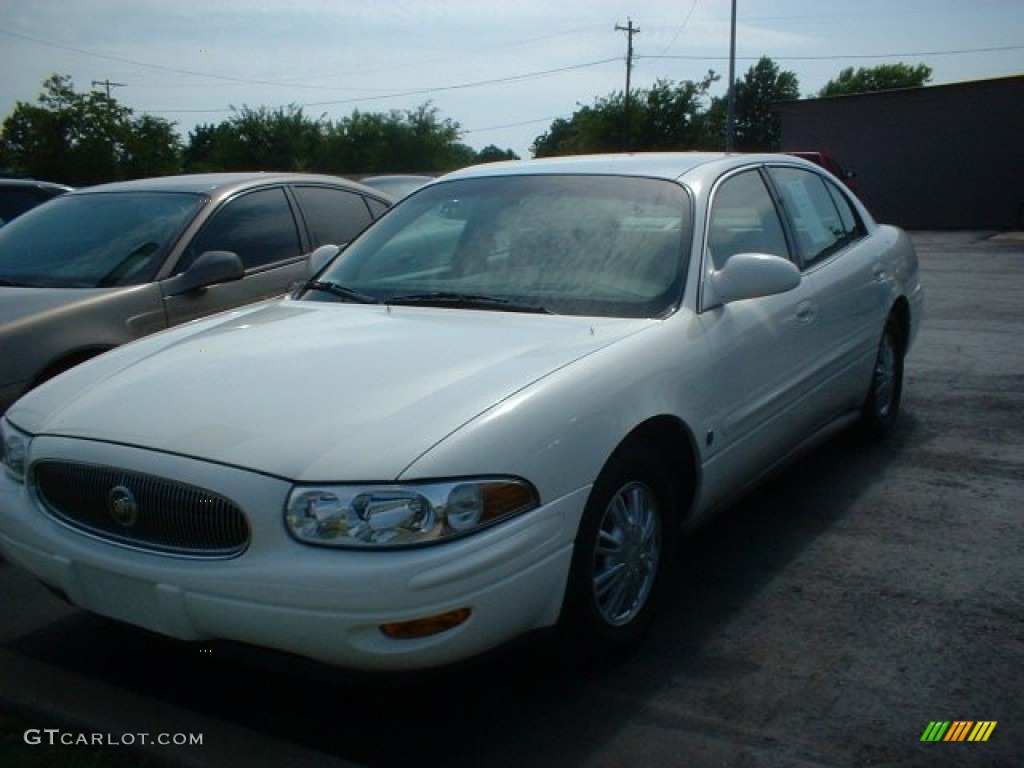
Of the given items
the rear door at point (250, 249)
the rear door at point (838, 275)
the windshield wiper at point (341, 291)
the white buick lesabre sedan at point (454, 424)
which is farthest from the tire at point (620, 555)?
the rear door at point (250, 249)

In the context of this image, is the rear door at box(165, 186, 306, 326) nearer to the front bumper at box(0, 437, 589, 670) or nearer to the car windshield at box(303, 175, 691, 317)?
the car windshield at box(303, 175, 691, 317)

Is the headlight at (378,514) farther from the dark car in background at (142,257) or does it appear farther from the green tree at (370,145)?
the green tree at (370,145)

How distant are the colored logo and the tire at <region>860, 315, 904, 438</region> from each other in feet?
8.88

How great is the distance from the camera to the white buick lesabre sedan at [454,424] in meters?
2.60

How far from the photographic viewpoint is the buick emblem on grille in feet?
9.29

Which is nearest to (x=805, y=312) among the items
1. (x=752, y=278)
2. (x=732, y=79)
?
(x=752, y=278)

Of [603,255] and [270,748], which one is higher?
[603,255]

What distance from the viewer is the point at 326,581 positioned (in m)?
2.53

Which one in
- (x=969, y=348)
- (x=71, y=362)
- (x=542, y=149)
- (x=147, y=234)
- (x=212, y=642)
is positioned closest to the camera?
(x=212, y=642)

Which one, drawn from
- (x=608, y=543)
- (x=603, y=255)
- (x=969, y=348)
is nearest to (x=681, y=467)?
(x=608, y=543)

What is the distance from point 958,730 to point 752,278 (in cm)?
162

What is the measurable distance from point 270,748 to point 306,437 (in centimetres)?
82

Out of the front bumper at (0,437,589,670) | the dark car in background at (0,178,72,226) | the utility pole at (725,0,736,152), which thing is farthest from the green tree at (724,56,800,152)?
the front bumper at (0,437,589,670)

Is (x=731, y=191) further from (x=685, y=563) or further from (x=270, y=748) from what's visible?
(x=270, y=748)
